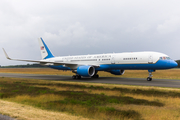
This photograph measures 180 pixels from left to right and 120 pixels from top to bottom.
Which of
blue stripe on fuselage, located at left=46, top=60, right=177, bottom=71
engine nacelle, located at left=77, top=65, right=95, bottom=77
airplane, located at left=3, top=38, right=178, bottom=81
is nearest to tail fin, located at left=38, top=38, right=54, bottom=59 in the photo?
airplane, located at left=3, top=38, right=178, bottom=81

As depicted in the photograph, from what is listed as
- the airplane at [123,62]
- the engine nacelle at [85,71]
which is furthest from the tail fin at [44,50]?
the engine nacelle at [85,71]

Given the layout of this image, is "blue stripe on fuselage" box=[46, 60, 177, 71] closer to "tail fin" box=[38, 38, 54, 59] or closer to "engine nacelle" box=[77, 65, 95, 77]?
"engine nacelle" box=[77, 65, 95, 77]

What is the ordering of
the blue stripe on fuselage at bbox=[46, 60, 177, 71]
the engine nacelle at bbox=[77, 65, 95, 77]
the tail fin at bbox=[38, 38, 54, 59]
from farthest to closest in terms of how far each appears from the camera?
1. the tail fin at bbox=[38, 38, 54, 59]
2. the engine nacelle at bbox=[77, 65, 95, 77]
3. the blue stripe on fuselage at bbox=[46, 60, 177, 71]

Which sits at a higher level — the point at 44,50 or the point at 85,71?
the point at 44,50

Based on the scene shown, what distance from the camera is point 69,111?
6766mm

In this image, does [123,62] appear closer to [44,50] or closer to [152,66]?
[152,66]

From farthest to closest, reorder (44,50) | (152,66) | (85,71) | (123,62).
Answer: (44,50) < (85,71) < (123,62) < (152,66)

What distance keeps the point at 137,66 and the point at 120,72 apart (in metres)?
6.58

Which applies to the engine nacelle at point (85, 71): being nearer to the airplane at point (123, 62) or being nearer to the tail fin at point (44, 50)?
the airplane at point (123, 62)

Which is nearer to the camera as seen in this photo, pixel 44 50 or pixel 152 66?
pixel 152 66

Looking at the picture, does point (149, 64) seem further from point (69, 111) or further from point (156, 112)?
point (69, 111)

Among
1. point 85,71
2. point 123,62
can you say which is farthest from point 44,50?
point 123,62

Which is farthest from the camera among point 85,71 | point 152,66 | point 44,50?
point 44,50

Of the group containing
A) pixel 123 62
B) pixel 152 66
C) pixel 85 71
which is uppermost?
pixel 123 62
